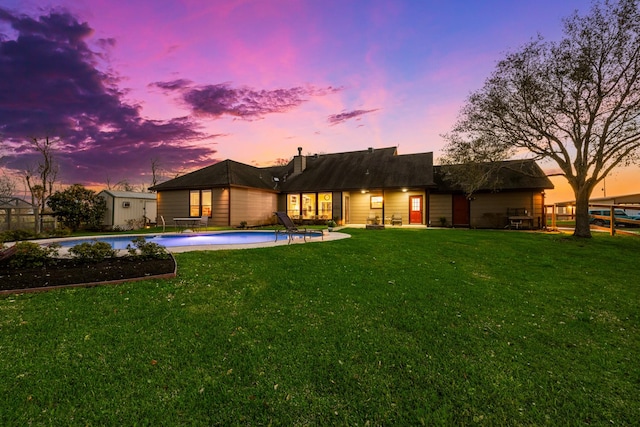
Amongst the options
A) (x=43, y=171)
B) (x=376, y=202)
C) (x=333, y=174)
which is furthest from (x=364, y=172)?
(x=43, y=171)

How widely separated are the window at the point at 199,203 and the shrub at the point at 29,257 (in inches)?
508

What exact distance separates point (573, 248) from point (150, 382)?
1371 cm

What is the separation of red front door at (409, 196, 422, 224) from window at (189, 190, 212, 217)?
1401cm

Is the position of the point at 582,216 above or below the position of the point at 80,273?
above

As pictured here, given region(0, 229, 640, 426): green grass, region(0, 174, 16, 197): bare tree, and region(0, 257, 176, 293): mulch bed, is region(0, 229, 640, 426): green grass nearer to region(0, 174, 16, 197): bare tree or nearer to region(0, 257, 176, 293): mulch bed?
region(0, 257, 176, 293): mulch bed

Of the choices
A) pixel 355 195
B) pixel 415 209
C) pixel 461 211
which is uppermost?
pixel 355 195

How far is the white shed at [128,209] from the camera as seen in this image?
61.2ft

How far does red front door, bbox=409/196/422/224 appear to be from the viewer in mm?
20016

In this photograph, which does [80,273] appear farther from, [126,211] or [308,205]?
[308,205]

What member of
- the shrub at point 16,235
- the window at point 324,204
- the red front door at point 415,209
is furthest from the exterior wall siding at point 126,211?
the red front door at point 415,209

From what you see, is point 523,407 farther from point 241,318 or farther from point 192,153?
point 192,153

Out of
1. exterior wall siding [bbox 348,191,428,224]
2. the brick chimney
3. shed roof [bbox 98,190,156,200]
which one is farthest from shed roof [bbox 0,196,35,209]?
exterior wall siding [bbox 348,191,428,224]

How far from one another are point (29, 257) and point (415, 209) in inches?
760

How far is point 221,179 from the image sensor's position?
716 inches
